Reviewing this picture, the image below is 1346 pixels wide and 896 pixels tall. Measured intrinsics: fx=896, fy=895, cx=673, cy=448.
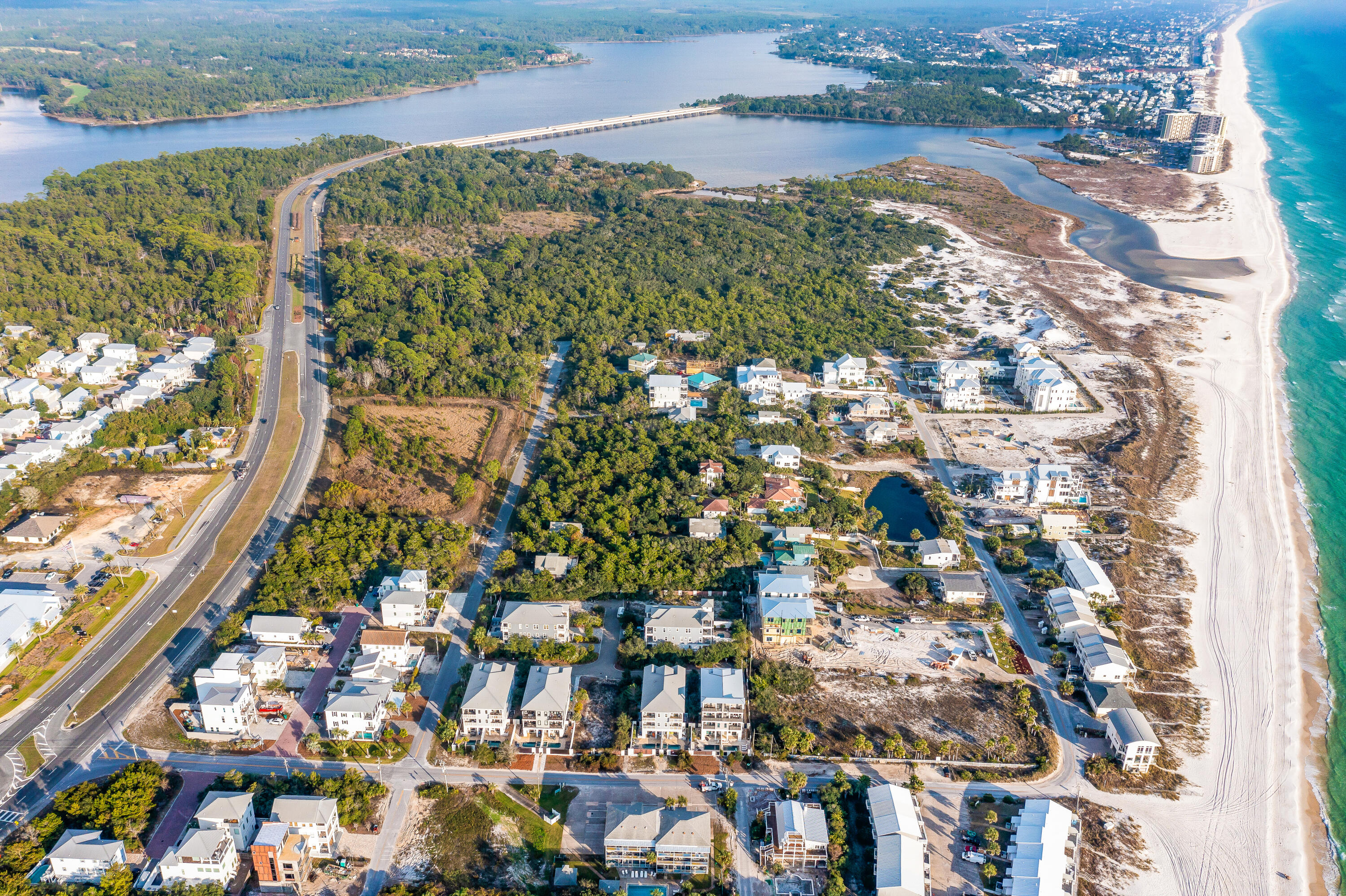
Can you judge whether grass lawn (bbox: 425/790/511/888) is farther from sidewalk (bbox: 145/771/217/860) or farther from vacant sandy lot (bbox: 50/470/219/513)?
vacant sandy lot (bbox: 50/470/219/513)

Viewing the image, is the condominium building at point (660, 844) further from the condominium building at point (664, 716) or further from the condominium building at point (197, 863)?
the condominium building at point (197, 863)

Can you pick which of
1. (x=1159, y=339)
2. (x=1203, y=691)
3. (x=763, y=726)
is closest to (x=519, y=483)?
(x=763, y=726)

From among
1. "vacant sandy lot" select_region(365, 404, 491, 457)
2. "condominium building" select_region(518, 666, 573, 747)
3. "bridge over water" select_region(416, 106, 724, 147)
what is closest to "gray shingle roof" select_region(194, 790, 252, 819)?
"condominium building" select_region(518, 666, 573, 747)

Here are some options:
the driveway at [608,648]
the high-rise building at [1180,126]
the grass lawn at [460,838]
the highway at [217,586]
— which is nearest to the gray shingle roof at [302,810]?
the grass lawn at [460,838]

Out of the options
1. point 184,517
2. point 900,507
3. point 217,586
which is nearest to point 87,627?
point 217,586

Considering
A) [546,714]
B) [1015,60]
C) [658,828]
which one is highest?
[1015,60]

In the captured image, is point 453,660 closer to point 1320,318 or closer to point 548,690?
point 548,690

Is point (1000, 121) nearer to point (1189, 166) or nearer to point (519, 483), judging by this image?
point (1189, 166)
